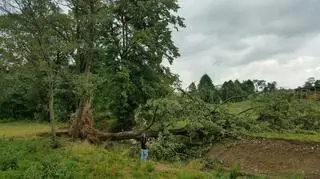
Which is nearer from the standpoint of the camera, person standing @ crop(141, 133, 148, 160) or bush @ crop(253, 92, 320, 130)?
person standing @ crop(141, 133, 148, 160)

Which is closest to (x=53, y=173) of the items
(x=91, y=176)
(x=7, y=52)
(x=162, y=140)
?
(x=91, y=176)

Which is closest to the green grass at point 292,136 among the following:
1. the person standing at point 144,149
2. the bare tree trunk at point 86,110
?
the person standing at point 144,149

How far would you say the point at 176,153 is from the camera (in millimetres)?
24953

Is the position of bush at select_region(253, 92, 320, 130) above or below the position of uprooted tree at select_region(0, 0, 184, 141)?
below

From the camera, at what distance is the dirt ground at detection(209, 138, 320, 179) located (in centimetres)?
2193

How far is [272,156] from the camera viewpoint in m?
23.9

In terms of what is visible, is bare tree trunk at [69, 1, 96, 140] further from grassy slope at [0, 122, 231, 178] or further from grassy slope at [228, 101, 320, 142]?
grassy slope at [228, 101, 320, 142]

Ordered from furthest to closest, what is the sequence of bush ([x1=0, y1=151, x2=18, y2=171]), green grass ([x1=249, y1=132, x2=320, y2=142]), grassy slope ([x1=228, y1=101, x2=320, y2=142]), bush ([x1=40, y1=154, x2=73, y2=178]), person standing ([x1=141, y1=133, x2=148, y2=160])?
grassy slope ([x1=228, y1=101, x2=320, y2=142]), green grass ([x1=249, y1=132, x2=320, y2=142]), person standing ([x1=141, y1=133, x2=148, y2=160]), bush ([x1=0, y1=151, x2=18, y2=171]), bush ([x1=40, y1=154, x2=73, y2=178])

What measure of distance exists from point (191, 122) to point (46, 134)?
10.9 metres

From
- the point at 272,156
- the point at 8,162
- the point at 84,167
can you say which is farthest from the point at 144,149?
the point at 8,162

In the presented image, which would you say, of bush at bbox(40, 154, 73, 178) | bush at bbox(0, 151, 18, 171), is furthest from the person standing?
bush at bbox(0, 151, 18, 171)

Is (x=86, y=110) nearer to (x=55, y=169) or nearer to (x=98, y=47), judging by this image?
(x=98, y=47)

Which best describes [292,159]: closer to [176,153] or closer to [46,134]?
[176,153]

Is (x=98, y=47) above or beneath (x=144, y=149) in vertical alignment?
above
